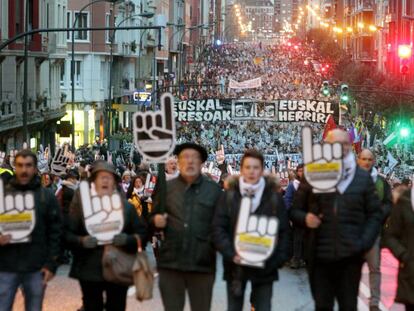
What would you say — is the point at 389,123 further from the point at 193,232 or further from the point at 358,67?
the point at 193,232

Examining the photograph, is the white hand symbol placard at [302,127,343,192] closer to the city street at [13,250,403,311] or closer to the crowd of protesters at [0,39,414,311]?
the crowd of protesters at [0,39,414,311]

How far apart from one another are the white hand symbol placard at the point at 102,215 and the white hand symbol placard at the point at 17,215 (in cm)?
42

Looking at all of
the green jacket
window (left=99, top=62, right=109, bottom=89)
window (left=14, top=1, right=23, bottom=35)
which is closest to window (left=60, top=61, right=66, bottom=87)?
window (left=99, top=62, right=109, bottom=89)

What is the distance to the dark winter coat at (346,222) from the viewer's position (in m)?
9.23

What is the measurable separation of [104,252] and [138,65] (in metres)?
74.1

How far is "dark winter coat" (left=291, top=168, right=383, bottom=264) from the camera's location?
9.23 meters

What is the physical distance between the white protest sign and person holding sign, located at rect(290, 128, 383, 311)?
119 cm

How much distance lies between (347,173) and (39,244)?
2.46 meters

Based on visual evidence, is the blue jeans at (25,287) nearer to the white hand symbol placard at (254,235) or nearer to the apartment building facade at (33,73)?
the white hand symbol placard at (254,235)

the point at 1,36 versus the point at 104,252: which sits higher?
the point at 1,36

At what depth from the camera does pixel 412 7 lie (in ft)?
239

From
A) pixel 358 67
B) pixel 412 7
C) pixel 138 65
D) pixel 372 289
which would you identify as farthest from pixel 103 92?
pixel 372 289

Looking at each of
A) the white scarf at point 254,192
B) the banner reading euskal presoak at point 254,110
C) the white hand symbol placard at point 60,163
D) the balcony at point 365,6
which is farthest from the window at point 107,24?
the white scarf at point 254,192

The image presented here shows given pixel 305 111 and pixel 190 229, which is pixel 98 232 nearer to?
pixel 190 229
